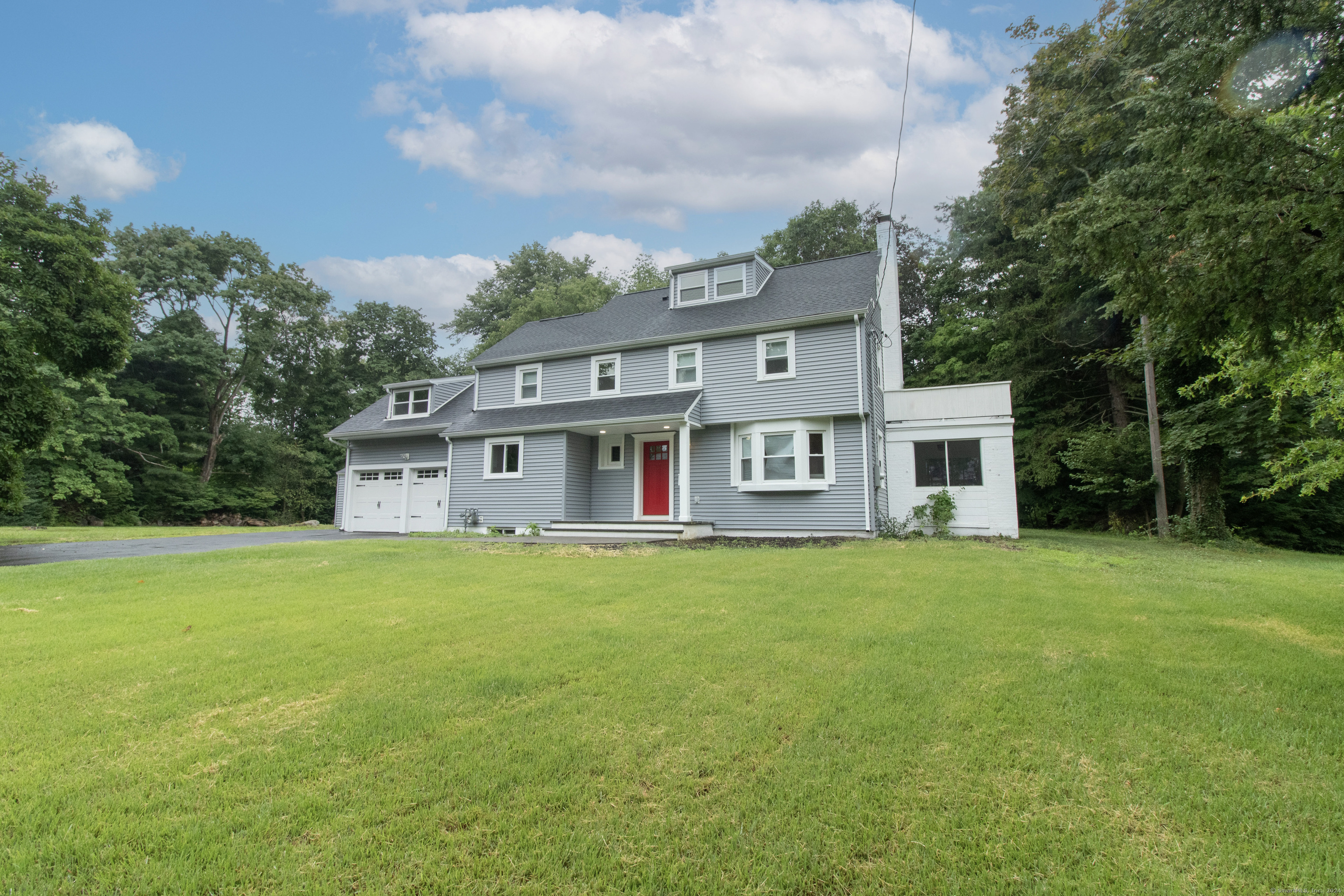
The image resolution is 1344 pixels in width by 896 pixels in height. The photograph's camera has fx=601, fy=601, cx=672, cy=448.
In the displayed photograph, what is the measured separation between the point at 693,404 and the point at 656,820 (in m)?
13.2

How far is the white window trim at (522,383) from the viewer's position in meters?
18.3

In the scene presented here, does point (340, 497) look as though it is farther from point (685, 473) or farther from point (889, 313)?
point (889, 313)

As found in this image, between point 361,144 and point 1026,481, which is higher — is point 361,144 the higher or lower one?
the higher one

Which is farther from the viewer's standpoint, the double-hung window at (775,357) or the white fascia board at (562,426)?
the double-hung window at (775,357)

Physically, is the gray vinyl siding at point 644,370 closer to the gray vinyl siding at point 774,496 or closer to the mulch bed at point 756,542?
the gray vinyl siding at point 774,496

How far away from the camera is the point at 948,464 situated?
49.8 feet

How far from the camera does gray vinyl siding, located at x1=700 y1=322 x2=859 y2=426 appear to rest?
14.4 m

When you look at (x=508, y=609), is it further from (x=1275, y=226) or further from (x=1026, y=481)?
(x=1026, y=481)

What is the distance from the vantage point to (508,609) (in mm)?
5645

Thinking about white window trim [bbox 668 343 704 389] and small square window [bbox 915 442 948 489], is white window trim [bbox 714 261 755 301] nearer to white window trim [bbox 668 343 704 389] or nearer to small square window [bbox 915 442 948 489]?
white window trim [bbox 668 343 704 389]

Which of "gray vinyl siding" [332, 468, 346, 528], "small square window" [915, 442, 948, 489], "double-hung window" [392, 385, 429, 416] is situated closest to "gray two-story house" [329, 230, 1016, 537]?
"small square window" [915, 442, 948, 489]

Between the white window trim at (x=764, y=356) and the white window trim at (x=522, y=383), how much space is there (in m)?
6.84

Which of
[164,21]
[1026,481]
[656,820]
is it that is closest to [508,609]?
[656,820]

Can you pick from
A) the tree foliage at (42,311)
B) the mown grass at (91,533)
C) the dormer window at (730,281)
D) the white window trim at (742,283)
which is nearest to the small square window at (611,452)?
the white window trim at (742,283)
